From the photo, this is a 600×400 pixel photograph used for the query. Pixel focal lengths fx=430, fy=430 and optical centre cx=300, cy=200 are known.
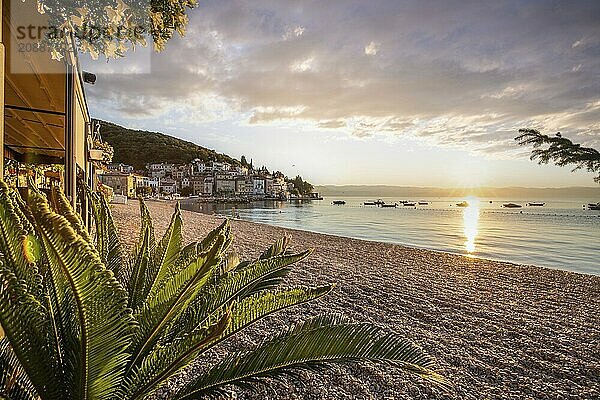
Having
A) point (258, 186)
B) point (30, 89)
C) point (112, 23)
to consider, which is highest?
point (112, 23)

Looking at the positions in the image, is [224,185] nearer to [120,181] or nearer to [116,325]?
[120,181]

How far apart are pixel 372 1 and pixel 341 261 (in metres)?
6.92

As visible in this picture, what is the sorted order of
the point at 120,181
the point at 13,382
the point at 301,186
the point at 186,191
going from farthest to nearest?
the point at 301,186, the point at 186,191, the point at 120,181, the point at 13,382

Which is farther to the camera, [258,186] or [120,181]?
[258,186]

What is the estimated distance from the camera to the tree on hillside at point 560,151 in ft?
20.6

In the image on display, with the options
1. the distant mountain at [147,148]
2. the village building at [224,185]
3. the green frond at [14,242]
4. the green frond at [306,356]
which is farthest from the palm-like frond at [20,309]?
the village building at [224,185]

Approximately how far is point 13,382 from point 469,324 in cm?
421

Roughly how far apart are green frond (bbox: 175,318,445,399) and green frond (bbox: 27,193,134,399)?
1.11 feet

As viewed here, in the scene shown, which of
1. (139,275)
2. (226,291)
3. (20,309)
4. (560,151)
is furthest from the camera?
(560,151)

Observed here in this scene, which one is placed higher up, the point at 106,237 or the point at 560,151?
the point at 560,151

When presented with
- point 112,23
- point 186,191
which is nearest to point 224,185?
point 186,191

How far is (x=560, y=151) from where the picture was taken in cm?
659

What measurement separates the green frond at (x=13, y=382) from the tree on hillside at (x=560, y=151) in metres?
7.10

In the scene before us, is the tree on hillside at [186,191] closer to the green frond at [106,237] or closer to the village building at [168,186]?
the village building at [168,186]
